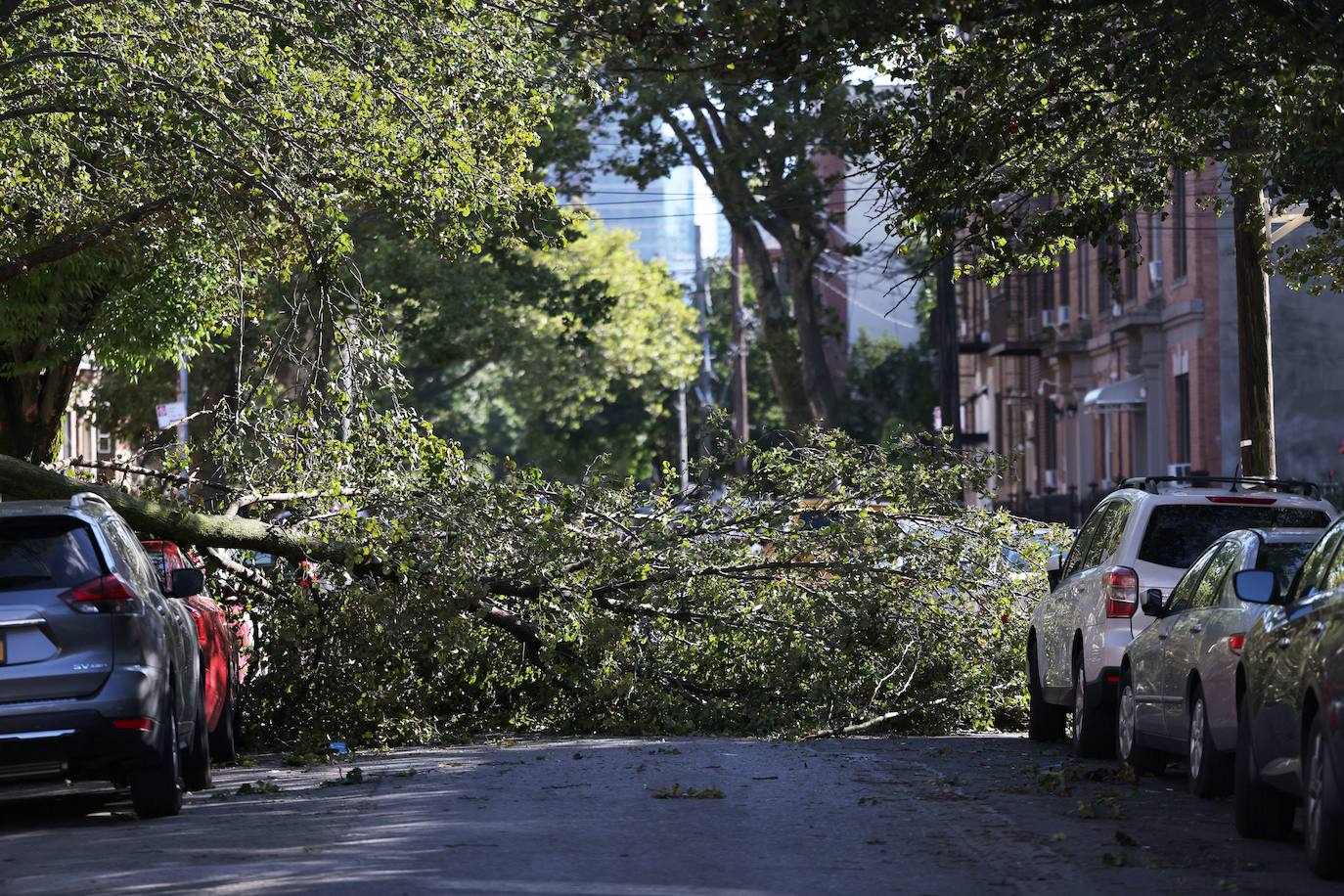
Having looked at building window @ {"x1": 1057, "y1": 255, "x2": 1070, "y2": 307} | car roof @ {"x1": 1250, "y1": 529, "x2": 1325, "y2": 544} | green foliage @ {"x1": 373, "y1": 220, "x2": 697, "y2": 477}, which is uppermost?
building window @ {"x1": 1057, "y1": 255, "x2": 1070, "y2": 307}

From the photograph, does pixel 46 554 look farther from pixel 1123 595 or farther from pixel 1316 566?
pixel 1123 595

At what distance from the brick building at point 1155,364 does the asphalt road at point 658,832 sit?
15.9 m

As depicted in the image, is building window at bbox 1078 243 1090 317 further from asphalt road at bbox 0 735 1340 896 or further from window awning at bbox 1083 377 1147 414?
asphalt road at bbox 0 735 1340 896

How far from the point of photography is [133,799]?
10.3m

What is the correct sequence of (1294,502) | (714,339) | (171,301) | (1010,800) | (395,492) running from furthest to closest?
(714,339)
(171,301)
(395,492)
(1294,502)
(1010,800)

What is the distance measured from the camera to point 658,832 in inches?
373

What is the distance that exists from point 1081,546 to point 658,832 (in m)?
6.42

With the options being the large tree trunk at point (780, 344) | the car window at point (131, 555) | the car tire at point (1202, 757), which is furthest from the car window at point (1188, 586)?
the large tree trunk at point (780, 344)

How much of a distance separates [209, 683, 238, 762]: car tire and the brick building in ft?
52.8

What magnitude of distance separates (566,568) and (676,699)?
140 centimetres

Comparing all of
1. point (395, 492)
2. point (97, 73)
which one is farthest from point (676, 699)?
point (97, 73)

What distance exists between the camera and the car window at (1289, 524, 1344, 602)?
905 cm

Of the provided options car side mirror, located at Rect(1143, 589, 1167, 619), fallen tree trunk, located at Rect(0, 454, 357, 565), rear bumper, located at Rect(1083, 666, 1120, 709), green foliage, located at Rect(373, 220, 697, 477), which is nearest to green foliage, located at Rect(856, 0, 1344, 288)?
car side mirror, located at Rect(1143, 589, 1167, 619)

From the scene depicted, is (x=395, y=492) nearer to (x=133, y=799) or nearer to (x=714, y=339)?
(x=133, y=799)
